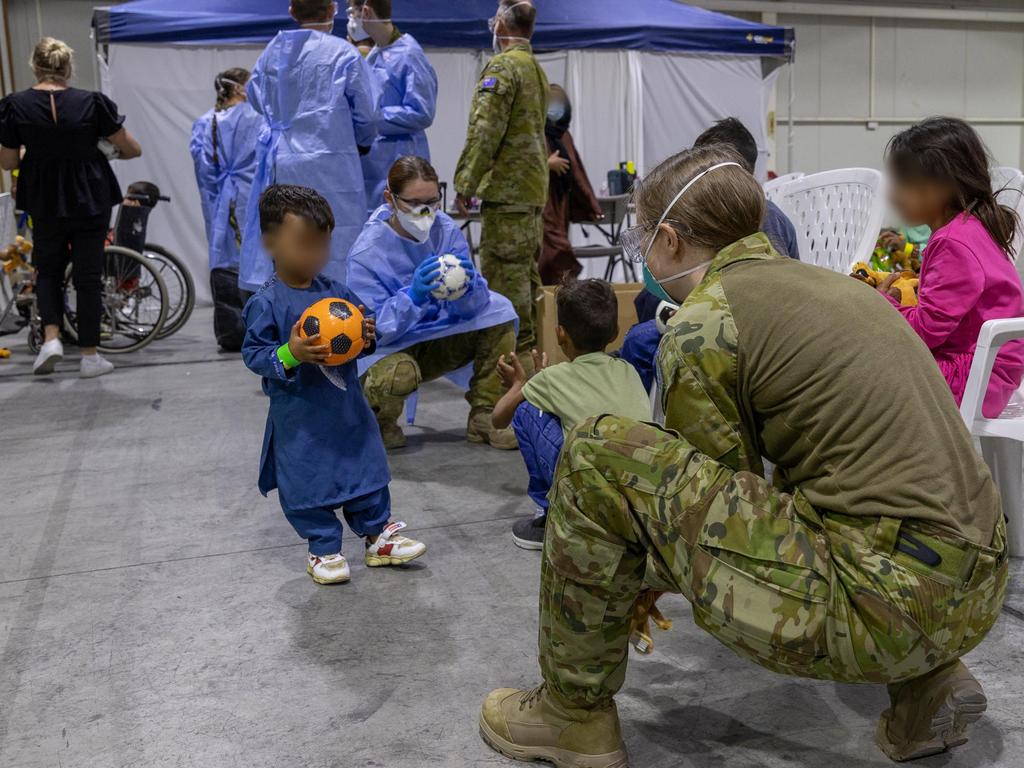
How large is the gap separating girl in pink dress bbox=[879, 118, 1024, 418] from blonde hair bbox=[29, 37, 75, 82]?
12.2ft

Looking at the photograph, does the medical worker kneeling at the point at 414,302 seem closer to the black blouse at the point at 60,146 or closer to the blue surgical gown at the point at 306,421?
the blue surgical gown at the point at 306,421

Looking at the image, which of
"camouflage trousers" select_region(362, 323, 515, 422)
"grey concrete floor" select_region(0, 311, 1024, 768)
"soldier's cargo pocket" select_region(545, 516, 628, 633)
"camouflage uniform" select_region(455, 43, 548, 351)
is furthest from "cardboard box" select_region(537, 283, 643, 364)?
"soldier's cargo pocket" select_region(545, 516, 628, 633)

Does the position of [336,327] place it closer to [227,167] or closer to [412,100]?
[412,100]

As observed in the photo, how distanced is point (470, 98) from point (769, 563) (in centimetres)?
730

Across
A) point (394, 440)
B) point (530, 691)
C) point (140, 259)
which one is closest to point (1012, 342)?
point (530, 691)

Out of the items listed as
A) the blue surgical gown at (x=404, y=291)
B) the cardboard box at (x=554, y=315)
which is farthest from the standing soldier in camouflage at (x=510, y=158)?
the blue surgical gown at (x=404, y=291)

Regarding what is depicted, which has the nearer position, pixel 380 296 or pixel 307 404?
pixel 307 404

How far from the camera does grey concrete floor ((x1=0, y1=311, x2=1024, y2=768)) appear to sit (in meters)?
1.60

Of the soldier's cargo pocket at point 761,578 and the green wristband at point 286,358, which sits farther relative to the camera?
the green wristband at point 286,358

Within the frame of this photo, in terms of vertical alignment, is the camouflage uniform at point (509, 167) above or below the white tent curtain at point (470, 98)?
below

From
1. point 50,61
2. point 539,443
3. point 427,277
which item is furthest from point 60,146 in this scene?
point 539,443

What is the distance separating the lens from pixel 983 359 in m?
2.06

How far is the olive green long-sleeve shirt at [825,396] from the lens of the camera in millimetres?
1228

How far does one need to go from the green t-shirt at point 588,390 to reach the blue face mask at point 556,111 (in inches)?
124
